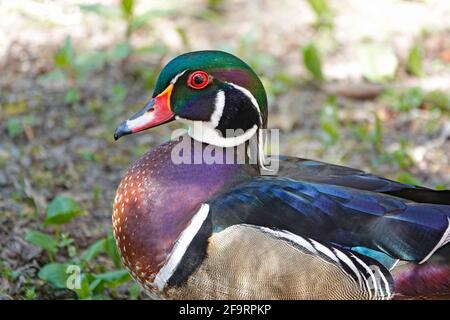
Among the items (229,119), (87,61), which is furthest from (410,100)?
(229,119)

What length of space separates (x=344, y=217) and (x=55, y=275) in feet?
3.98

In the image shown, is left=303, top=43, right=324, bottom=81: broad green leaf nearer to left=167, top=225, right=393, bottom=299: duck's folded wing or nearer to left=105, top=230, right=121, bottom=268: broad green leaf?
left=105, top=230, right=121, bottom=268: broad green leaf

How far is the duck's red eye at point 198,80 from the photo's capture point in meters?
2.89

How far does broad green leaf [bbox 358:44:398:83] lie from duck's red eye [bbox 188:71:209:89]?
2.59 metres

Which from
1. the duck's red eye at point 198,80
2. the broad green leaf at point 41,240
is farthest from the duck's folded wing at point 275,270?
the broad green leaf at point 41,240

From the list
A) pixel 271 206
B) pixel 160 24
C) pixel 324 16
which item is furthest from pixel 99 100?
pixel 271 206

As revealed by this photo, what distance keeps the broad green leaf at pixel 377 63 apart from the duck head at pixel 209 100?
8.04ft

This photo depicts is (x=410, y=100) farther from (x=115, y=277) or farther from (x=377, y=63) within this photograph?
(x=115, y=277)

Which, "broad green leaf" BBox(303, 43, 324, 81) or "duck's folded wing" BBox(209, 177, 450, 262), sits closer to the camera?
"duck's folded wing" BBox(209, 177, 450, 262)

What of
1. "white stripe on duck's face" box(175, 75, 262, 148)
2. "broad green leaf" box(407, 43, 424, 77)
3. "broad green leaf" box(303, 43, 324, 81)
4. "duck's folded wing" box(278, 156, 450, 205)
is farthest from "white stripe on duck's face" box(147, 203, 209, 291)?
"broad green leaf" box(407, 43, 424, 77)

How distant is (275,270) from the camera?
2.69 metres

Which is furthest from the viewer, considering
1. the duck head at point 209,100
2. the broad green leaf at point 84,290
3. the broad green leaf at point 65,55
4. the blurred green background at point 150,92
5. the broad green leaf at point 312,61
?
the broad green leaf at point 312,61

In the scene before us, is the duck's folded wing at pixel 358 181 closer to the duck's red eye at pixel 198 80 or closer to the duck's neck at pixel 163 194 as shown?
the duck's neck at pixel 163 194

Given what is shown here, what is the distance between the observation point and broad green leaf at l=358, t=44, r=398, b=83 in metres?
5.27
